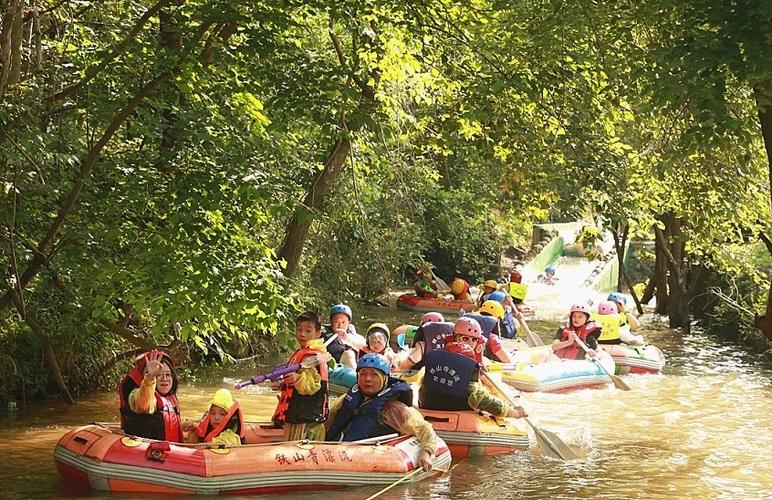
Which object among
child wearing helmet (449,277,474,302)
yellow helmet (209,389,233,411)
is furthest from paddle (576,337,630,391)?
child wearing helmet (449,277,474,302)

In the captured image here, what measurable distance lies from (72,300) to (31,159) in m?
2.90

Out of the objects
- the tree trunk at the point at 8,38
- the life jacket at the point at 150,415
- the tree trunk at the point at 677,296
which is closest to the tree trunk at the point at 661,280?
the tree trunk at the point at 677,296

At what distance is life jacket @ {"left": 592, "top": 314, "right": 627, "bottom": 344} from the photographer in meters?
16.4

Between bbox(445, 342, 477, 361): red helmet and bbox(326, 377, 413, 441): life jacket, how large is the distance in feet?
4.30

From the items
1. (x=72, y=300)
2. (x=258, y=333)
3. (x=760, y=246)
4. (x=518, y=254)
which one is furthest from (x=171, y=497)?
(x=518, y=254)

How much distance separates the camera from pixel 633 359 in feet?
52.4

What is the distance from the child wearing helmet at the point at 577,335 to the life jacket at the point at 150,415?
785cm

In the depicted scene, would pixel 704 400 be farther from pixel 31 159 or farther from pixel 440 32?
pixel 31 159

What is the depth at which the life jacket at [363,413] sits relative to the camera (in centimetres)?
918

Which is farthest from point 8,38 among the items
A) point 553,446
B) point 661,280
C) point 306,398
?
point 661,280

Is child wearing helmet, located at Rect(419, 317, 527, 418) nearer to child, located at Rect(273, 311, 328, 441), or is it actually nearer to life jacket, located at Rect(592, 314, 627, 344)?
child, located at Rect(273, 311, 328, 441)

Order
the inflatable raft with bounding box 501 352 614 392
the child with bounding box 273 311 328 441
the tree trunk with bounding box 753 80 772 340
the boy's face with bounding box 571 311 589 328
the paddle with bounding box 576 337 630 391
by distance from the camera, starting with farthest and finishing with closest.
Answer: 1. the boy's face with bounding box 571 311 589 328
2. the paddle with bounding box 576 337 630 391
3. the inflatable raft with bounding box 501 352 614 392
4. the child with bounding box 273 311 328 441
5. the tree trunk with bounding box 753 80 772 340

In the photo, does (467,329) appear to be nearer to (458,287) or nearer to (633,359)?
(633,359)

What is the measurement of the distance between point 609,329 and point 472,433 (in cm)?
669
